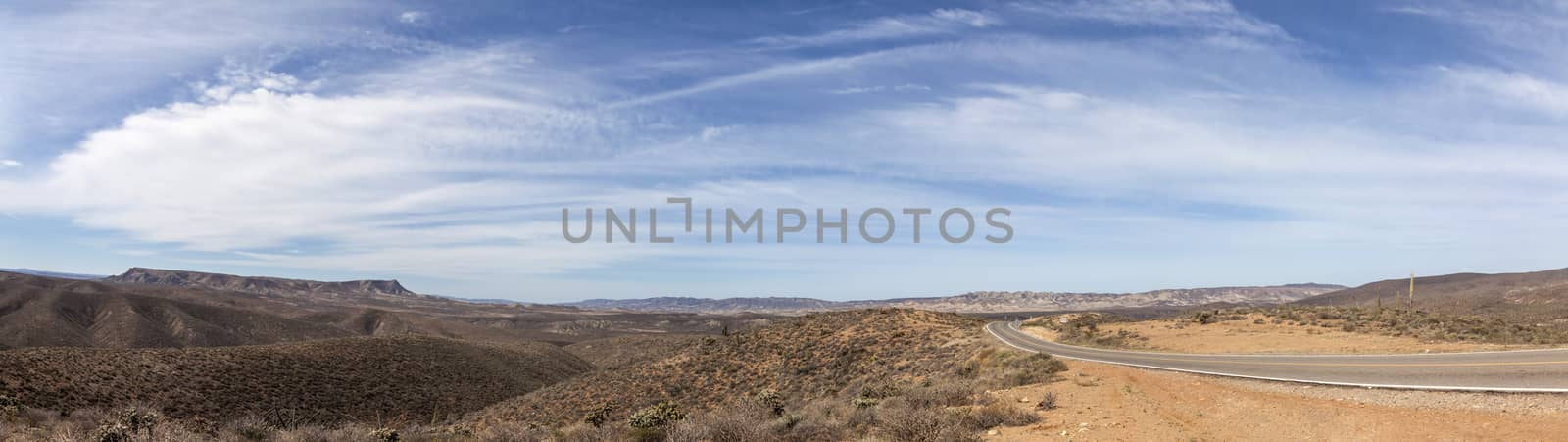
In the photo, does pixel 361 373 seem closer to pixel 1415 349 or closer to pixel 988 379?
pixel 988 379

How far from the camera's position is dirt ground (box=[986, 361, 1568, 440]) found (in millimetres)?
11273

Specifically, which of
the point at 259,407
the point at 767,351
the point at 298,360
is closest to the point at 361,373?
Result: the point at 298,360

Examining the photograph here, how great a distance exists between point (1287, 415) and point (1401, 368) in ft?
23.3

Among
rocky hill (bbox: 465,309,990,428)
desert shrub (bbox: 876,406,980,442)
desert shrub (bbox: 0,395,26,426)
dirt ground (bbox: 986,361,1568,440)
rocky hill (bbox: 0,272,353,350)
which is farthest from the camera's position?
rocky hill (bbox: 0,272,353,350)

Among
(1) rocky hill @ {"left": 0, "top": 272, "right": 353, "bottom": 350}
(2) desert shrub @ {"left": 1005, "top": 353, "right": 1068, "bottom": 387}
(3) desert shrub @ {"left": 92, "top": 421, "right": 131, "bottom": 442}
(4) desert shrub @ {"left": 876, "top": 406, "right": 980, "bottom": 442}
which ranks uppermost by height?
(4) desert shrub @ {"left": 876, "top": 406, "right": 980, "bottom": 442}

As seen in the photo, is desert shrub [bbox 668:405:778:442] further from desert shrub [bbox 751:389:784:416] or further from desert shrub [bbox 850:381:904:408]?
desert shrub [bbox 751:389:784:416]

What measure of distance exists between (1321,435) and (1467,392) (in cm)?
467

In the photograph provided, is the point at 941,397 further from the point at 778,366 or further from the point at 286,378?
the point at 286,378

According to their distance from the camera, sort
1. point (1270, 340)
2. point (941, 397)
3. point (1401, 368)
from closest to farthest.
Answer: point (941, 397)
point (1401, 368)
point (1270, 340)

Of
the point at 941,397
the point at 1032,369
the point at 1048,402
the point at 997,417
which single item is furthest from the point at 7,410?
the point at 1032,369

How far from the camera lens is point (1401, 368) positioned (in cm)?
1736

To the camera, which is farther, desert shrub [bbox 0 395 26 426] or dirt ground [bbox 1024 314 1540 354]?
dirt ground [bbox 1024 314 1540 354]

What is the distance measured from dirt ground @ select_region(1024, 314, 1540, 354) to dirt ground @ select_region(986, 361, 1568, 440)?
9.96 meters

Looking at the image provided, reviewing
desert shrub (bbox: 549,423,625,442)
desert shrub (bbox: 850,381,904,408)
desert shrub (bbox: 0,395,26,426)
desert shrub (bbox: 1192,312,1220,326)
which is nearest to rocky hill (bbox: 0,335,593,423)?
desert shrub (bbox: 0,395,26,426)
